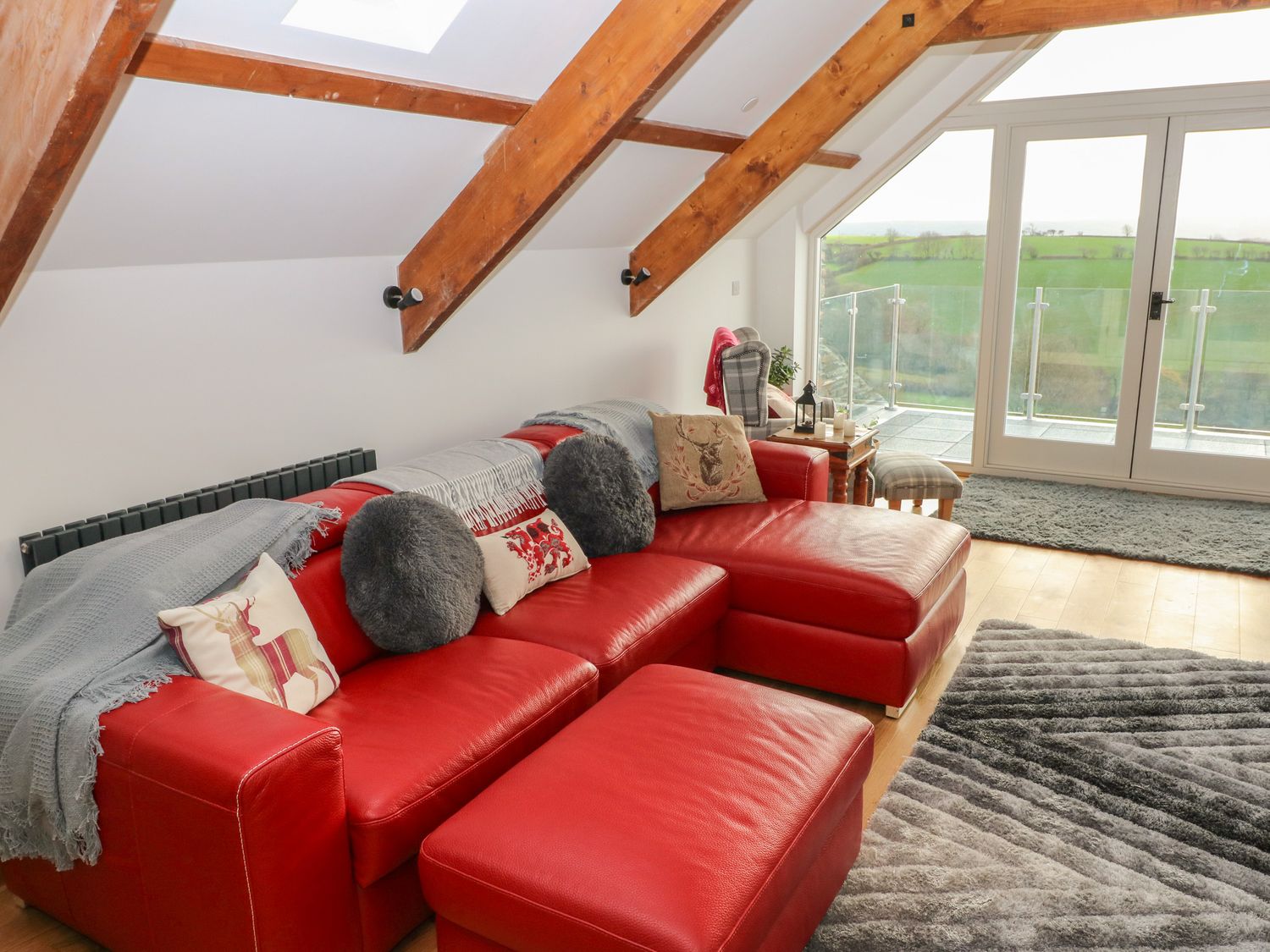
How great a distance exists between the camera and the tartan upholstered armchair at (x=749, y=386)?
446cm

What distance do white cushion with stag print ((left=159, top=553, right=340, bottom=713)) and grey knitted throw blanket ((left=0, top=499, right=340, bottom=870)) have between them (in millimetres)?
62

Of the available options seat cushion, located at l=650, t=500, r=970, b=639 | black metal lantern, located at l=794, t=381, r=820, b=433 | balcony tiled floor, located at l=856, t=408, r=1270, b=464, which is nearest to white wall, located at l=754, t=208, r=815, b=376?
balcony tiled floor, located at l=856, t=408, r=1270, b=464

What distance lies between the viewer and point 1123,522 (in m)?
4.86

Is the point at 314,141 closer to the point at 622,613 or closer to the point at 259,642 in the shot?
the point at 259,642

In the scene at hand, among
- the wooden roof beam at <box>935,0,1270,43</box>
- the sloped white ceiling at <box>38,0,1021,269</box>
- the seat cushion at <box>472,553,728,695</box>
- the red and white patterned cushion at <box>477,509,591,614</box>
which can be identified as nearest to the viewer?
the sloped white ceiling at <box>38,0,1021,269</box>

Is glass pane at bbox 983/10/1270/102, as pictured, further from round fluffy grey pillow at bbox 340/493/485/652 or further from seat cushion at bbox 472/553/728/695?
round fluffy grey pillow at bbox 340/493/485/652

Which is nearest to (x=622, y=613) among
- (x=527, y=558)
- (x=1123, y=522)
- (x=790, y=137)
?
(x=527, y=558)

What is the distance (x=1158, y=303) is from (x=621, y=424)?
10.7 feet

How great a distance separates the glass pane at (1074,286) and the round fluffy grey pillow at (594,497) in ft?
10.9

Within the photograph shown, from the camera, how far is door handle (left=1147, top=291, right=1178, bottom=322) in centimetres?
522

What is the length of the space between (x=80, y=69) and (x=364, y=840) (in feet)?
4.73

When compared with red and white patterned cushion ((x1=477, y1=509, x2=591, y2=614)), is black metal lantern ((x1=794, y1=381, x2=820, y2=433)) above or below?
above

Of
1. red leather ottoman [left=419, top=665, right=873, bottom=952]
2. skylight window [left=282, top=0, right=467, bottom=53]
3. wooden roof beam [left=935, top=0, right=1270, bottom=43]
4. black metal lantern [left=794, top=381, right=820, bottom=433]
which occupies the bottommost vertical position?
red leather ottoman [left=419, top=665, right=873, bottom=952]

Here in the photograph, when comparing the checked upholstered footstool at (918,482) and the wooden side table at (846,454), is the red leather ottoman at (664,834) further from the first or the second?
the checked upholstered footstool at (918,482)
